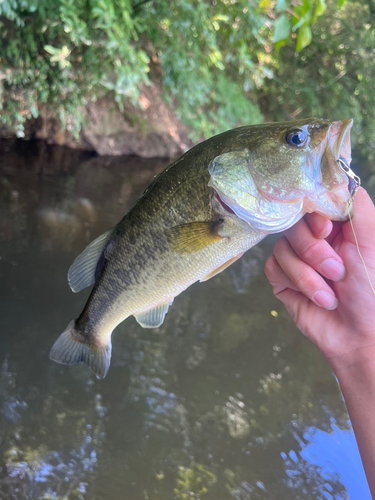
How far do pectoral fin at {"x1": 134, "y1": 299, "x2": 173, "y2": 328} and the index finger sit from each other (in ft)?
2.08

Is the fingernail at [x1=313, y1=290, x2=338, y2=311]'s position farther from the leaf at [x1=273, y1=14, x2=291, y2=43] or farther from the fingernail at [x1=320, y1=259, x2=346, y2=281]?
the leaf at [x1=273, y1=14, x2=291, y2=43]

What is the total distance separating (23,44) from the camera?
4492 mm

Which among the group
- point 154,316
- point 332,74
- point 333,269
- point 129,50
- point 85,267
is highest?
point 332,74

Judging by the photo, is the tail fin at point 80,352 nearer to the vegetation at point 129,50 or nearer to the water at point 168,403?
the water at point 168,403

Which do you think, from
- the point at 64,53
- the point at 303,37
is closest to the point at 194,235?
the point at 303,37

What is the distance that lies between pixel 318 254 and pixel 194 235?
19.1 inches

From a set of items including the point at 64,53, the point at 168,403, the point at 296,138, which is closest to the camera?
the point at 296,138

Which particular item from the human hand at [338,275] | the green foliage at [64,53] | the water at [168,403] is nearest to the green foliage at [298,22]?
the human hand at [338,275]

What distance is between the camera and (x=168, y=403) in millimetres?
2717

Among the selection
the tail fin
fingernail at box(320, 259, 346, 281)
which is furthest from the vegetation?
the tail fin

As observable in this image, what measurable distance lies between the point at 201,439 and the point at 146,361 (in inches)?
29.8

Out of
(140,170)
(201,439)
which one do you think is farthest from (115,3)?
(201,439)

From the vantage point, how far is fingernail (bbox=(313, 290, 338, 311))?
4.60 ft

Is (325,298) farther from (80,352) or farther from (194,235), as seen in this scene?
(80,352)
